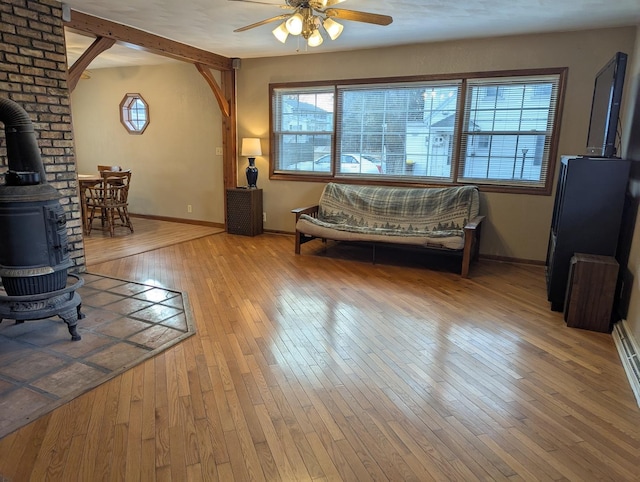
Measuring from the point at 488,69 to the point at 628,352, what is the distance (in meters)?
3.25

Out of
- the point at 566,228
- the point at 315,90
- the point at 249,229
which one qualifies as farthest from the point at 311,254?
the point at 566,228

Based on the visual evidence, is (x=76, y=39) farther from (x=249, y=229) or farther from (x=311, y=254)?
(x=311, y=254)

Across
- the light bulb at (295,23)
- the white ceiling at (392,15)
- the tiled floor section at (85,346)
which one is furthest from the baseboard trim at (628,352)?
the light bulb at (295,23)

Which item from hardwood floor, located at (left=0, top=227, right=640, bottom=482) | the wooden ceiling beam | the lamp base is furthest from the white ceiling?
hardwood floor, located at (left=0, top=227, right=640, bottom=482)

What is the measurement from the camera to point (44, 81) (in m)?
3.60

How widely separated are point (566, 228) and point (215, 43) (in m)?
4.26

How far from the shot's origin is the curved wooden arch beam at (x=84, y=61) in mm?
3928

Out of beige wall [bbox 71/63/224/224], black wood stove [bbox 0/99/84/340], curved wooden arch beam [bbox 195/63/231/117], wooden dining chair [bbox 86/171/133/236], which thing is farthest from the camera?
beige wall [bbox 71/63/224/224]

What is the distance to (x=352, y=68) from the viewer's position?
5.30 m

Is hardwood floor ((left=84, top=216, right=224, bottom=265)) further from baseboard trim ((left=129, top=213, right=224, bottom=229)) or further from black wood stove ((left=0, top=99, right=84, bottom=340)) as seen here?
black wood stove ((left=0, top=99, right=84, bottom=340))

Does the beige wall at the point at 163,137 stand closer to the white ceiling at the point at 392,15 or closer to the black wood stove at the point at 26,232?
the white ceiling at the point at 392,15

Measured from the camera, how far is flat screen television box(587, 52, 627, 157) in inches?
116

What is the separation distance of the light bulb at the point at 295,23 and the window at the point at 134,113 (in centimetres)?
468

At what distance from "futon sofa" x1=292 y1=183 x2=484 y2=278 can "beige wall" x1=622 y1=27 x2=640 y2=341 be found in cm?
134
